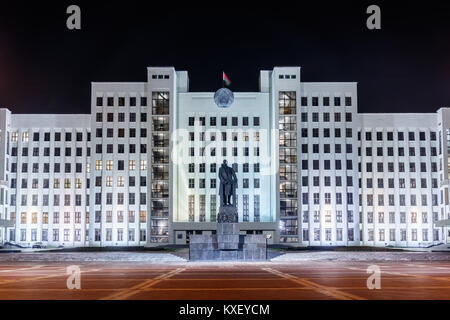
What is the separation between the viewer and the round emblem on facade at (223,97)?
3194 inches

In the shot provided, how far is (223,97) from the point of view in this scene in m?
81.2

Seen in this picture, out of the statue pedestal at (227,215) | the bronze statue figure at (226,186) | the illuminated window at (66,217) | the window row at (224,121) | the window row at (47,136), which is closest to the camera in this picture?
the statue pedestal at (227,215)

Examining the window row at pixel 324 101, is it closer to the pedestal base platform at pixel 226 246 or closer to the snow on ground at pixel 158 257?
the snow on ground at pixel 158 257

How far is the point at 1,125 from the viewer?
8488 centimetres

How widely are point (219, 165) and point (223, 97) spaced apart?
10.3m

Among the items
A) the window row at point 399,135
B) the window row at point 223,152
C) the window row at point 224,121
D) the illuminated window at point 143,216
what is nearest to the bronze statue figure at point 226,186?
the window row at point 223,152

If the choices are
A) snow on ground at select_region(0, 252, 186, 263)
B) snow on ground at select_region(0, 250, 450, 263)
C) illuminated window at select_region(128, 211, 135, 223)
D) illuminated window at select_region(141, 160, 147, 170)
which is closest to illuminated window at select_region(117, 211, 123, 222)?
illuminated window at select_region(128, 211, 135, 223)

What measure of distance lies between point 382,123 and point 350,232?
18306 millimetres

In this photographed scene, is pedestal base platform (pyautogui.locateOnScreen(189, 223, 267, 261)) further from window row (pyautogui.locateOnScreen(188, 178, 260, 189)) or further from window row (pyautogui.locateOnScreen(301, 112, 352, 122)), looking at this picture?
window row (pyautogui.locateOnScreen(301, 112, 352, 122))

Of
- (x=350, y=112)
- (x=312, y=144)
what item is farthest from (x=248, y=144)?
(x=350, y=112)

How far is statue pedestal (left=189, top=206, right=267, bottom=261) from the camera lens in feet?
128

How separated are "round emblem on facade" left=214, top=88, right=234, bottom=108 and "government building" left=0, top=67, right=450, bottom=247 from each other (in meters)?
2.32

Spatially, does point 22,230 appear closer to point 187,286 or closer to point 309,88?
point 309,88

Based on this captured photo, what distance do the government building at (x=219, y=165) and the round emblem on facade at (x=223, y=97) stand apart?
2.32 meters
